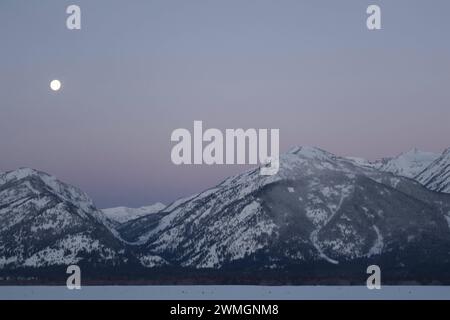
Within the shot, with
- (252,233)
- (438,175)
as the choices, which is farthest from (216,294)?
(438,175)

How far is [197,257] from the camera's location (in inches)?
4176

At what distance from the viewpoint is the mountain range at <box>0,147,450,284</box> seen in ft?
324

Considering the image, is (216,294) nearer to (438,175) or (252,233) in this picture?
(252,233)

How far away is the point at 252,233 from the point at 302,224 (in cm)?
950

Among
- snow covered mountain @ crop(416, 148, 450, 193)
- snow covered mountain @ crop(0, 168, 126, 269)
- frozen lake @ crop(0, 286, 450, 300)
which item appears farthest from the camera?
snow covered mountain @ crop(416, 148, 450, 193)

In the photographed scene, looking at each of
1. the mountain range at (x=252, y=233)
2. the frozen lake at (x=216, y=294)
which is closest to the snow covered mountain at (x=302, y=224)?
the mountain range at (x=252, y=233)

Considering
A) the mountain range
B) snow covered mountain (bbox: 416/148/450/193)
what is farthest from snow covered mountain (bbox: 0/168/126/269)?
snow covered mountain (bbox: 416/148/450/193)

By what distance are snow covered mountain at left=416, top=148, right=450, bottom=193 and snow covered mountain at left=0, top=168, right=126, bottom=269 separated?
52835 millimetres

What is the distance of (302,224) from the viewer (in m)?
120

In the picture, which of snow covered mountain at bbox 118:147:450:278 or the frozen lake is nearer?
the frozen lake

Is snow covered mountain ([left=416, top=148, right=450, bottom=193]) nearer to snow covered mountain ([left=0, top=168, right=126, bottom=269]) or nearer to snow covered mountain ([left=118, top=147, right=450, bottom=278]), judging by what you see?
snow covered mountain ([left=118, top=147, right=450, bottom=278])

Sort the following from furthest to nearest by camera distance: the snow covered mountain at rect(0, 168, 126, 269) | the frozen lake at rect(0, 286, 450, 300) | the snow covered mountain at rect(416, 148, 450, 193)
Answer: the snow covered mountain at rect(416, 148, 450, 193)
the snow covered mountain at rect(0, 168, 126, 269)
the frozen lake at rect(0, 286, 450, 300)

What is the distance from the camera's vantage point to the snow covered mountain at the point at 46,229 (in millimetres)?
98562
